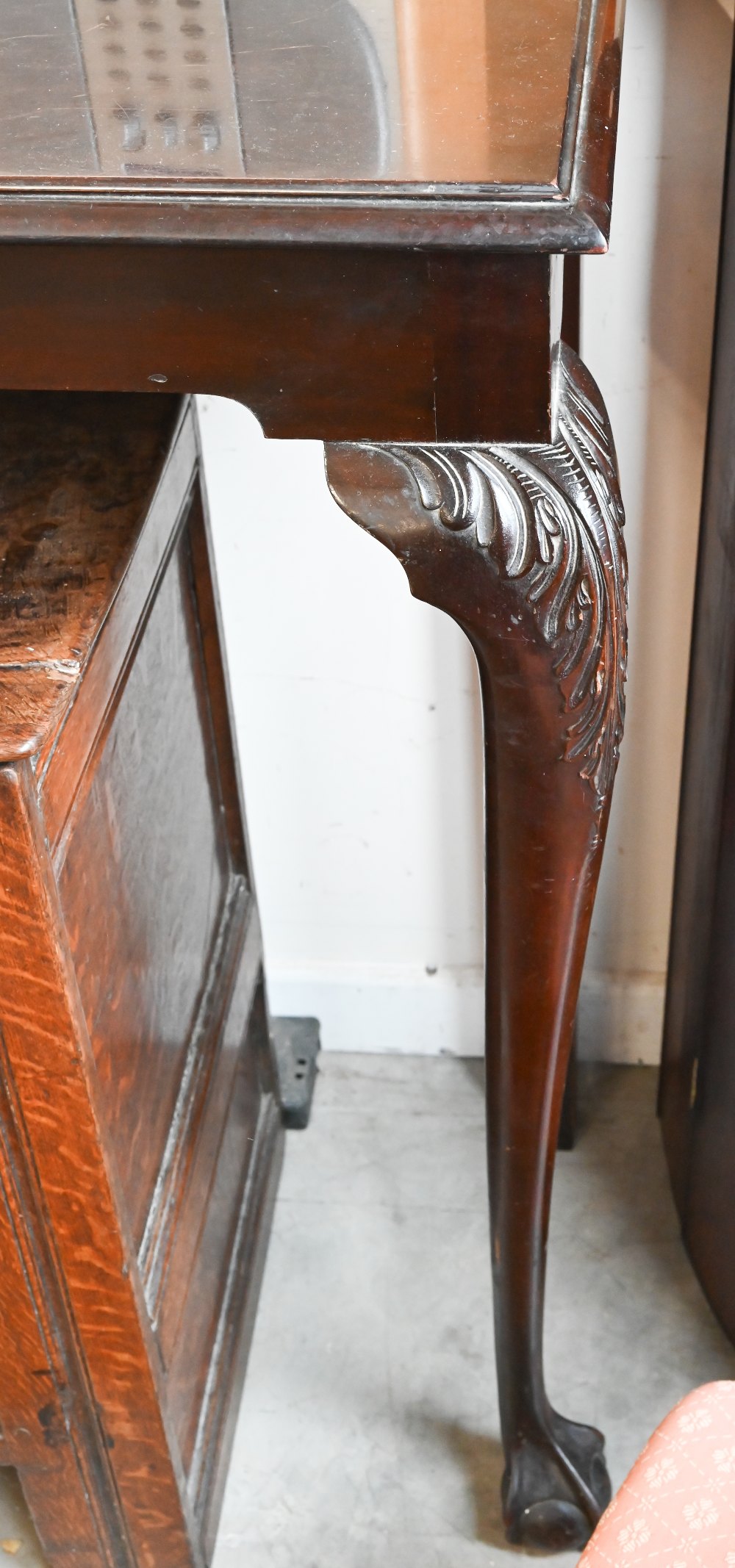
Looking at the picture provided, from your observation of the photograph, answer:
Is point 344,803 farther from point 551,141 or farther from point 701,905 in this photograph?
point 551,141

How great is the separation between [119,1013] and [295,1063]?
59 cm

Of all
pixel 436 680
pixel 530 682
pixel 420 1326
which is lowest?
pixel 420 1326

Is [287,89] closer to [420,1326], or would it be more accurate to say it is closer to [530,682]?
[530,682]

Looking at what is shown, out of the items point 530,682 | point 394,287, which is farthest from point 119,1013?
point 394,287

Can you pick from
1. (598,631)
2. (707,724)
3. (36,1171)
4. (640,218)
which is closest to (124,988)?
(36,1171)

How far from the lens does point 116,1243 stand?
0.79m

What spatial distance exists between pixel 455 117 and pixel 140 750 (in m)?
0.41

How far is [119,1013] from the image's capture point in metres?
0.81

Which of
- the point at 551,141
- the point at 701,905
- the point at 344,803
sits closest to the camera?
the point at 551,141

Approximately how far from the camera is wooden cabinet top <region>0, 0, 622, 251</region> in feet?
1.77

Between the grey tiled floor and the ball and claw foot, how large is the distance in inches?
1.0

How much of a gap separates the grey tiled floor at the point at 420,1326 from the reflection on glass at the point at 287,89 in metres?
0.90

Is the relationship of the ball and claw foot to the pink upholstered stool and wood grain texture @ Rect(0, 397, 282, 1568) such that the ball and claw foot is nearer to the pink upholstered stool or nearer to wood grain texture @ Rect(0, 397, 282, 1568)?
wood grain texture @ Rect(0, 397, 282, 1568)

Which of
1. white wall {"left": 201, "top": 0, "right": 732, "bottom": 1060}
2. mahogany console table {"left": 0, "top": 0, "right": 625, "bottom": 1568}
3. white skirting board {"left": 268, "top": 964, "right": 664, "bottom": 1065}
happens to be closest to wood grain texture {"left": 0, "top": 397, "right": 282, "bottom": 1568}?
mahogany console table {"left": 0, "top": 0, "right": 625, "bottom": 1568}
